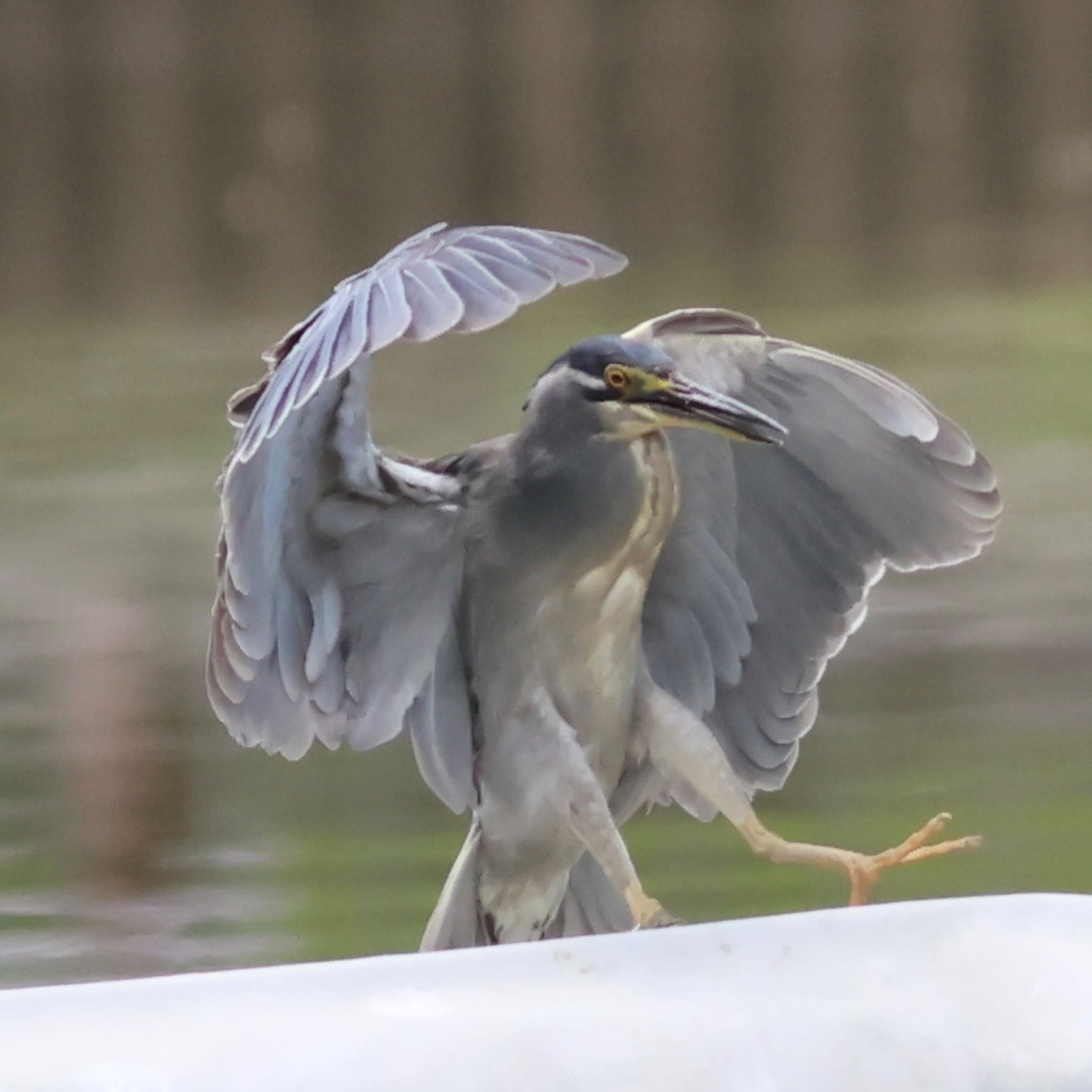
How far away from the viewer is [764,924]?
0.73m

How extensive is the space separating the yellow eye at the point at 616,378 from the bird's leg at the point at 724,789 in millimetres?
116

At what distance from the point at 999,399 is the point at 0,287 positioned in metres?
0.83

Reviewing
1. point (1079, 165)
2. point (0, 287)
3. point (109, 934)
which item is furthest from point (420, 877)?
point (1079, 165)

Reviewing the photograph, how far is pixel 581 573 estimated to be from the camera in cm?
73

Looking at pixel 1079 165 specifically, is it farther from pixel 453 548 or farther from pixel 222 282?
pixel 453 548

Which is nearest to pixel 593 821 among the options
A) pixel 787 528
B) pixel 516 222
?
pixel 787 528

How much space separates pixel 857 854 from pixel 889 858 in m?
0.02

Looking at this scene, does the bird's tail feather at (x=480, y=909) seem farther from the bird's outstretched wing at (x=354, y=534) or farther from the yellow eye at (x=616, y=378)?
the yellow eye at (x=616, y=378)

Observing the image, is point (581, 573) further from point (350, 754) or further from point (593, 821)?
point (350, 754)

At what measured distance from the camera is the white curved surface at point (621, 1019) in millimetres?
666

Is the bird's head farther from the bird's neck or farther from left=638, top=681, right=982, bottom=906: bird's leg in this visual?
left=638, top=681, right=982, bottom=906: bird's leg

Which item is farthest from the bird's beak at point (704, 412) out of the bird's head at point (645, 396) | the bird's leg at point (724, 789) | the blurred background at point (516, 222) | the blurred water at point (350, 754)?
the blurred background at point (516, 222)

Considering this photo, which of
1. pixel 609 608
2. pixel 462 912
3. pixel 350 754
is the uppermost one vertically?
pixel 609 608

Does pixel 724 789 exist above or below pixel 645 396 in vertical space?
below
